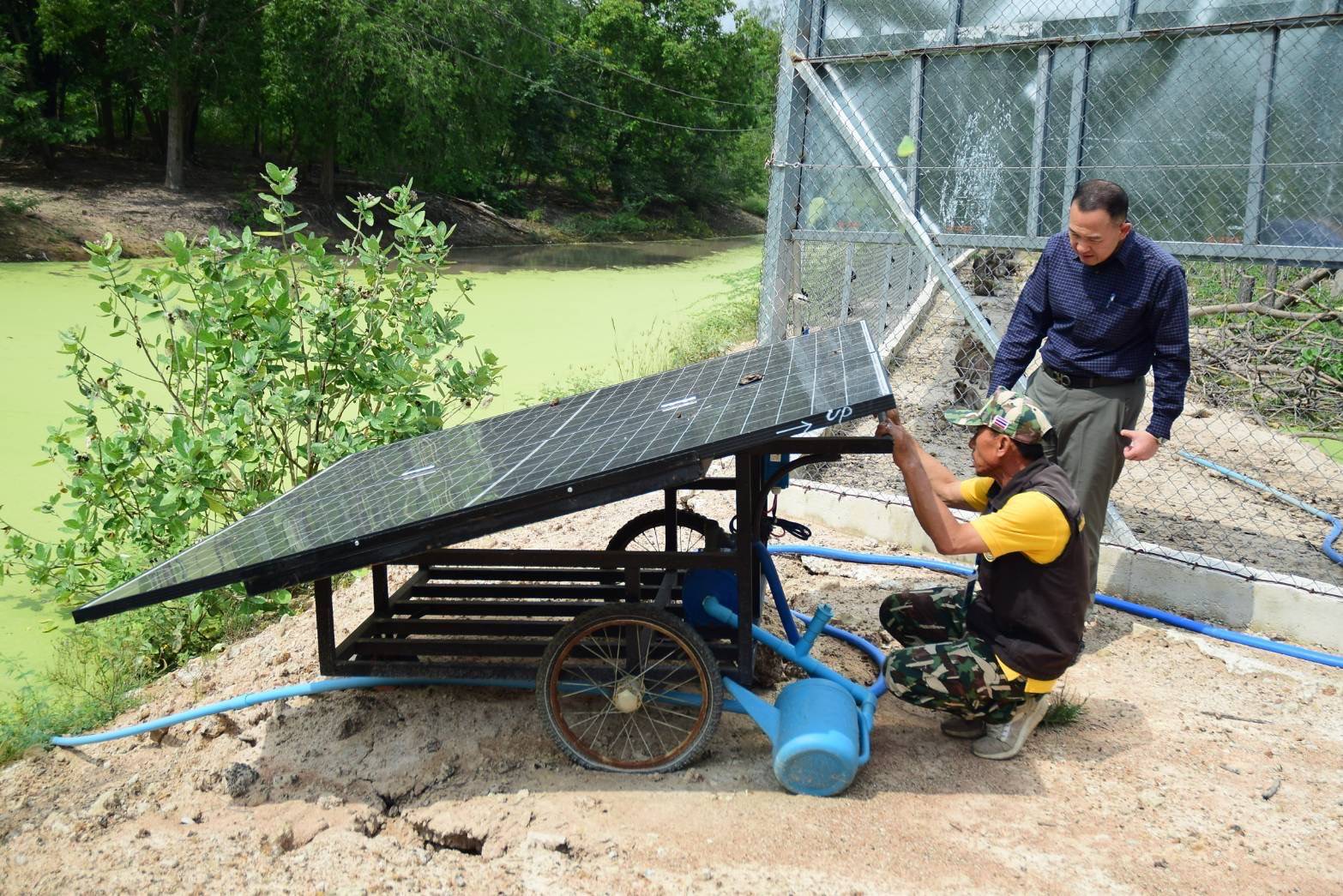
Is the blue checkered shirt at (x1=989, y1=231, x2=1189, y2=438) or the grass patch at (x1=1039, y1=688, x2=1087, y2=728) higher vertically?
the blue checkered shirt at (x1=989, y1=231, x2=1189, y2=438)

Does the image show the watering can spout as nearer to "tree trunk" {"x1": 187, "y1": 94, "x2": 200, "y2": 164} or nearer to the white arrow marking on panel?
the white arrow marking on panel

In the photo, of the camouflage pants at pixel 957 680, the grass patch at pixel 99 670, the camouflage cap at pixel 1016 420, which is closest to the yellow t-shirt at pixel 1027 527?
the camouflage cap at pixel 1016 420

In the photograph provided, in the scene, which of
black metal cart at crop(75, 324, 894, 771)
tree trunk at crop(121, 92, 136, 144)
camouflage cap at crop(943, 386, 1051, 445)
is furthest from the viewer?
tree trunk at crop(121, 92, 136, 144)

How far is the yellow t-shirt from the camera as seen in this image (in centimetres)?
330

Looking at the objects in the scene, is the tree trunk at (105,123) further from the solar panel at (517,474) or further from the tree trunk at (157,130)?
the solar panel at (517,474)

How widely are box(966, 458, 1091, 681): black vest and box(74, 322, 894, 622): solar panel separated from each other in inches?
23.2

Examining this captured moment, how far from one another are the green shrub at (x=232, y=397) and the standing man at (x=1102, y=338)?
3077 mm

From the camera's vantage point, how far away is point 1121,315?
4.24 metres

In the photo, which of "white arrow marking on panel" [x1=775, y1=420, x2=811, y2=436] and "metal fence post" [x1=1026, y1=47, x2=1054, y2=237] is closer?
"white arrow marking on panel" [x1=775, y1=420, x2=811, y2=436]

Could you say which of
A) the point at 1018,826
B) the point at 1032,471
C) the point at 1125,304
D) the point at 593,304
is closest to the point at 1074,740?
the point at 1018,826

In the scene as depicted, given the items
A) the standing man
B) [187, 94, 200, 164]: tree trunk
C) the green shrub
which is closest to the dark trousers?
the standing man

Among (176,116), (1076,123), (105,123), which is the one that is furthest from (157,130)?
(1076,123)

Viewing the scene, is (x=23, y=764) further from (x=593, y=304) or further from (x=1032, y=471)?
(x=593, y=304)

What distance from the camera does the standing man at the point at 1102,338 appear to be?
13.7 feet
